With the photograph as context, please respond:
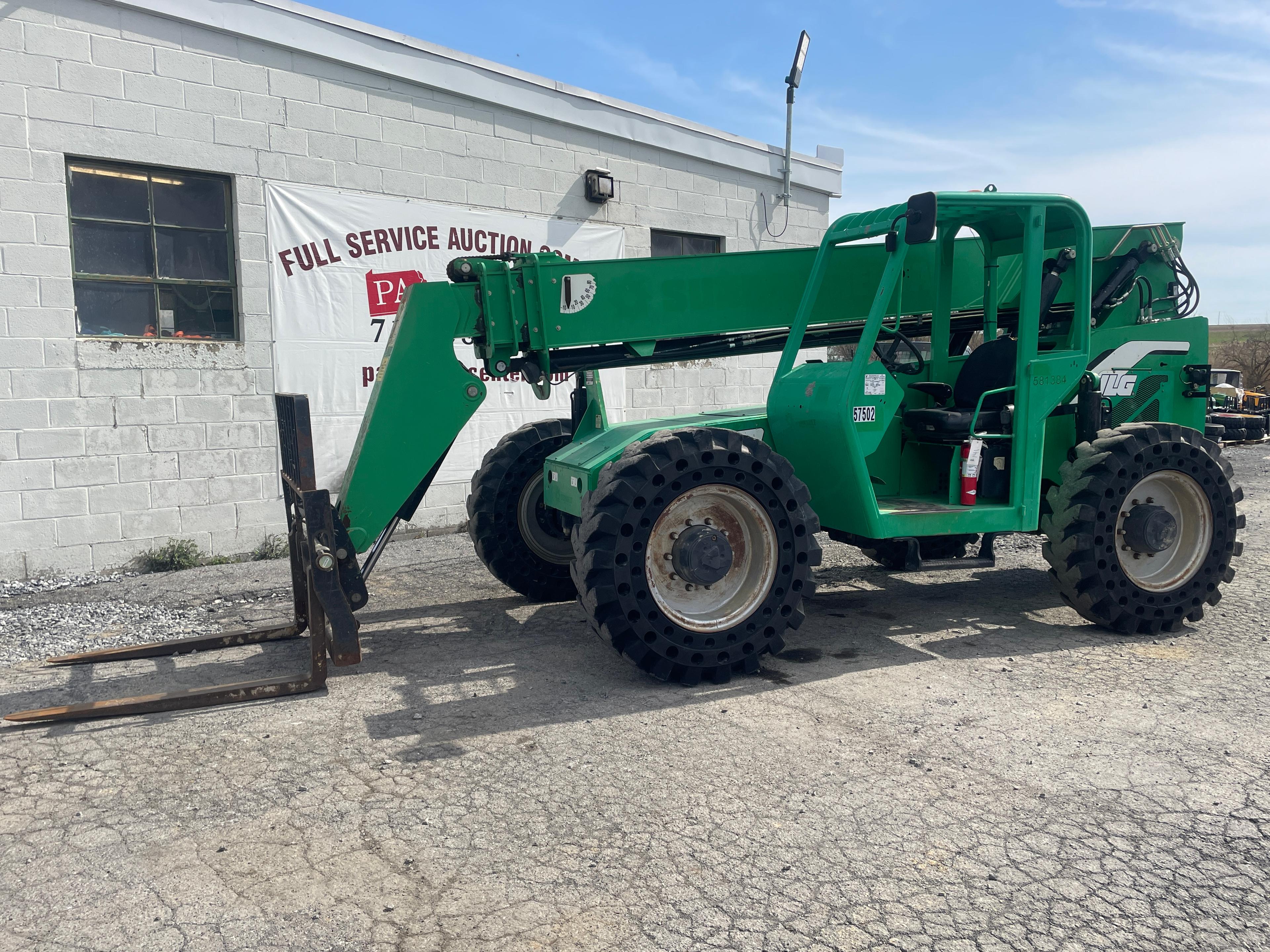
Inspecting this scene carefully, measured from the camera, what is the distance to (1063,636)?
228 inches

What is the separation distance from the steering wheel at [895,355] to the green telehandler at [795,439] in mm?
20

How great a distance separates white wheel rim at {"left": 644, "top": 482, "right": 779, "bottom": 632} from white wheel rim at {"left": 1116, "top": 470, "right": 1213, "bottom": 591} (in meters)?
2.37

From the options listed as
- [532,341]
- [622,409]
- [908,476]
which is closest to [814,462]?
[908,476]

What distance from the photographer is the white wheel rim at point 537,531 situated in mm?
6625

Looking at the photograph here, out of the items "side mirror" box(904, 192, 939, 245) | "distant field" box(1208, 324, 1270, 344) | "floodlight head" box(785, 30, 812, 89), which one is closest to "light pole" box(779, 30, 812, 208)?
"floodlight head" box(785, 30, 812, 89)

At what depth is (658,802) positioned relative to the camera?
141 inches

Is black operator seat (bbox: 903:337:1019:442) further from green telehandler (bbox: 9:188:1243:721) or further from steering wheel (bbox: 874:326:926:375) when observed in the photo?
steering wheel (bbox: 874:326:926:375)

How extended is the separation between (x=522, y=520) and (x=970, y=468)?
2.94 m

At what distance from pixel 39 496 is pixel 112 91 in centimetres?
324

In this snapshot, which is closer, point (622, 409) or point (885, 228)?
point (885, 228)

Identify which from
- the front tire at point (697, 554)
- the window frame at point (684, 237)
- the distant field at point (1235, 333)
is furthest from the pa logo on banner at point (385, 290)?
the distant field at point (1235, 333)

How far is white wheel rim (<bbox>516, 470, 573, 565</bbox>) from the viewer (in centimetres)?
662

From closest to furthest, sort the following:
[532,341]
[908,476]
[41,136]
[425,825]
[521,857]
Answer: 1. [521,857]
2. [425,825]
3. [532,341]
4. [908,476]
5. [41,136]

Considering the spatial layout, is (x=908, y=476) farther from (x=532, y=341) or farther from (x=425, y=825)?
(x=425, y=825)
